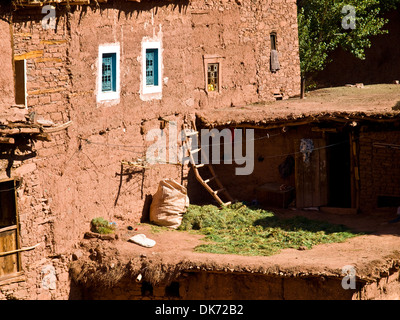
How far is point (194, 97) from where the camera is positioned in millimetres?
25078

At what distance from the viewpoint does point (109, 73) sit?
21500 mm

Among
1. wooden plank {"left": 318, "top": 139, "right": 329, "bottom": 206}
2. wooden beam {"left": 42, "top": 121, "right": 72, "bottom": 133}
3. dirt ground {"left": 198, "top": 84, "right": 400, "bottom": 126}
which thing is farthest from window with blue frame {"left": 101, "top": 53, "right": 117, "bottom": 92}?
wooden plank {"left": 318, "top": 139, "right": 329, "bottom": 206}

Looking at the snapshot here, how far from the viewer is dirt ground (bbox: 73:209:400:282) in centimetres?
1906

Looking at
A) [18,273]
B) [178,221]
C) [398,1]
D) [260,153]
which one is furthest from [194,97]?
[398,1]

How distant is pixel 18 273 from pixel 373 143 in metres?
9.54

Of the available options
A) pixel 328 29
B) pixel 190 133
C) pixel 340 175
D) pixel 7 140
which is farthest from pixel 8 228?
pixel 328 29

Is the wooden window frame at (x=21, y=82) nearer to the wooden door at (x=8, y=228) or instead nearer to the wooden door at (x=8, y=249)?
the wooden door at (x=8, y=228)

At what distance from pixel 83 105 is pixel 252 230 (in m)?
5.19

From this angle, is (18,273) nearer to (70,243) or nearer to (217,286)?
(70,243)

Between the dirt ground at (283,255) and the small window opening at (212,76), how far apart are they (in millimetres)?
5401

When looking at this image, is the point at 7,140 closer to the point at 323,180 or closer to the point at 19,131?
the point at 19,131

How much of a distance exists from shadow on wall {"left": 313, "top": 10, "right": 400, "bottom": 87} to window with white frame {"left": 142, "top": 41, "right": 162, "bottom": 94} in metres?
15.1

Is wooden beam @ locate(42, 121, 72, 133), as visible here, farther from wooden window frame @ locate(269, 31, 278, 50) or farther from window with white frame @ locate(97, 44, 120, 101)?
wooden window frame @ locate(269, 31, 278, 50)

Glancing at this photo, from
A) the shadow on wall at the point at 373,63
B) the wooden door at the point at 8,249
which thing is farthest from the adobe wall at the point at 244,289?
the shadow on wall at the point at 373,63
